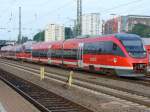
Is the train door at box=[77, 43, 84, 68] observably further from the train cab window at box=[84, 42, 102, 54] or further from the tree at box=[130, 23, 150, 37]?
the tree at box=[130, 23, 150, 37]

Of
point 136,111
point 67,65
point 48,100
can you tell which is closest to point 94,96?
point 48,100

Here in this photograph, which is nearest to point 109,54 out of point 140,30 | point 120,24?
point 120,24

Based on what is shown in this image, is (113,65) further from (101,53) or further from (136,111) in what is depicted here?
(136,111)

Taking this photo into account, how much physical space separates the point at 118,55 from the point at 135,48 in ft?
4.55

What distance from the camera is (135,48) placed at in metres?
31.5

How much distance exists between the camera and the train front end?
30031 millimetres

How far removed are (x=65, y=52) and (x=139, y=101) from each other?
98.0 ft

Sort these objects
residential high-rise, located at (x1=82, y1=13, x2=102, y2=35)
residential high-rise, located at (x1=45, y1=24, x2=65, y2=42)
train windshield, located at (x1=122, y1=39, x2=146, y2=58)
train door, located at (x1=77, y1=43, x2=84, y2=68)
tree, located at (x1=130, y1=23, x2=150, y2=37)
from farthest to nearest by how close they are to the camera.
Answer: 1. residential high-rise, located at (x1=45, y1=24, x2=65, y2=42)
2. tree, located at (x1=130, y1=23, x2=150, y2=37)
3. residential high-rise, located at (x1=82, y1=13, x2=102, y2=35)
4. train door, located at (x1=77, y1=43, x2=84, y2=68)
5. train windshield, located at (x1=122, y1=39, x2=146, y2=58)

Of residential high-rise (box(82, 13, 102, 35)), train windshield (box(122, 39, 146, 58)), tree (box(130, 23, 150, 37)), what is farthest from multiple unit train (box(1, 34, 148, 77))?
tree (box(130, 23, 150, 37))

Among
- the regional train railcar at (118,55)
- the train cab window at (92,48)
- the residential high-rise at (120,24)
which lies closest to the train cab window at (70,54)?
the train cab window at (92,48)

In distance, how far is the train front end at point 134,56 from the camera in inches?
1182

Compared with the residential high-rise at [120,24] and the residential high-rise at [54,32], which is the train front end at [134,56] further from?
the residential high-rise at [54,32]

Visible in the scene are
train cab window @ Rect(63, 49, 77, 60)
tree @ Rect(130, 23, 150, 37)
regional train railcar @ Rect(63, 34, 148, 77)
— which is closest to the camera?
regional train railcar @ Rect(63, 34, 148, 77)

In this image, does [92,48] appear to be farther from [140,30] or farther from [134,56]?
[140,30]
